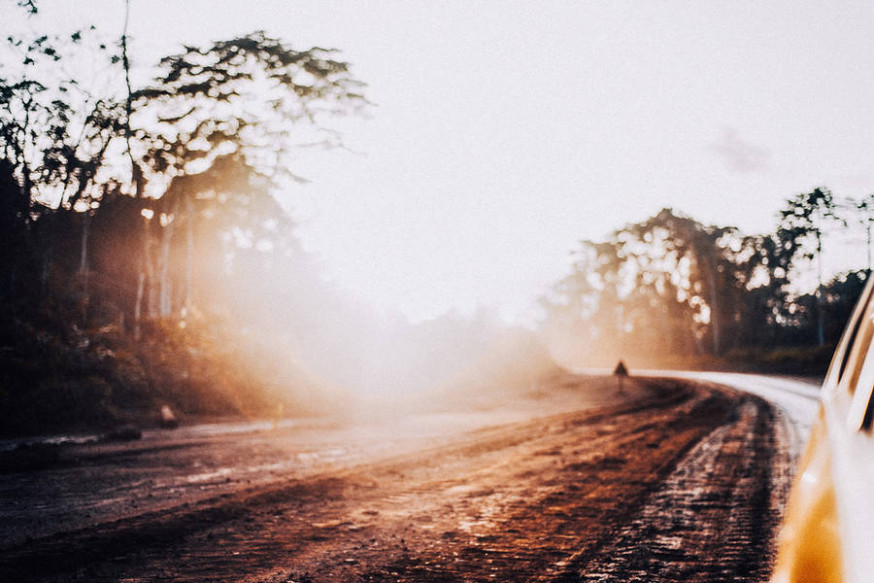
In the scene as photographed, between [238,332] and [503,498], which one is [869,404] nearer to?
[503,498]

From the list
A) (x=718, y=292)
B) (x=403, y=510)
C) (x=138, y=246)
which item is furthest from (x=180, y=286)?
(x=718, y=292)

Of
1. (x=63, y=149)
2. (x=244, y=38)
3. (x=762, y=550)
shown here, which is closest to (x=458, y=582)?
(x=762, y=550)

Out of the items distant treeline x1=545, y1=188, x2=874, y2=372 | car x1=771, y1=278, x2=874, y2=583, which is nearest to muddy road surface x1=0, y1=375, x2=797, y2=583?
car x1=771, y1=278, x2=874, y2=583

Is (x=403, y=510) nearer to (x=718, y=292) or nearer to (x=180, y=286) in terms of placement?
(x=180, y=286)

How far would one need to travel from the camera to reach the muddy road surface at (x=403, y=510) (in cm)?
490

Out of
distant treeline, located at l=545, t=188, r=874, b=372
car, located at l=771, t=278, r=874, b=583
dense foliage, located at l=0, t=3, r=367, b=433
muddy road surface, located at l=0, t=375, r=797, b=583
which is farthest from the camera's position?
distant treeline, located at l=545, t=188, r=874, b=372

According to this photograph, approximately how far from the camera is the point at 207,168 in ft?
81.5

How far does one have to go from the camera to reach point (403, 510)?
7047mm

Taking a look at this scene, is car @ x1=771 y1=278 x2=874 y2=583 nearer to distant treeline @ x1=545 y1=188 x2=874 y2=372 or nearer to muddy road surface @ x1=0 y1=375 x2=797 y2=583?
muddy road surface @ x1=0 y1=375 x2=797 y2=583

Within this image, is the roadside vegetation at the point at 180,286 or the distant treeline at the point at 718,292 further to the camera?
the distant treeline at the point at 718,292

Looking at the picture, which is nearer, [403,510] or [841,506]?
[841,506]

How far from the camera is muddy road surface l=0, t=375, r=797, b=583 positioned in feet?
16.1

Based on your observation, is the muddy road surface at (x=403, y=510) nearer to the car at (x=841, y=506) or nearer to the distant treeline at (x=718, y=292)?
the car at (x=841, y=506)

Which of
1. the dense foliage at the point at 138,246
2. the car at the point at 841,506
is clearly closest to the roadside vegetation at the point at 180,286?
the dense foliage at the point at 138,246
